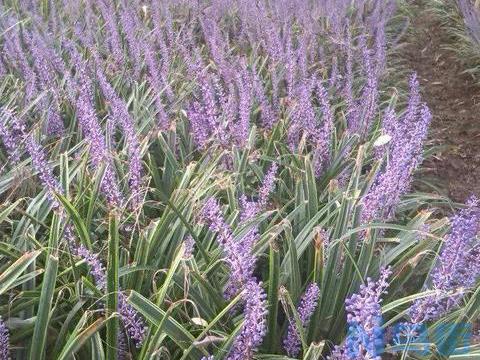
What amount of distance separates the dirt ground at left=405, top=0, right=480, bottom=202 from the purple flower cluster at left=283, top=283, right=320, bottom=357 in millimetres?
2233

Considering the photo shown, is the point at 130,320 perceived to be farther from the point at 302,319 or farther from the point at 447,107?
the point at 447,107

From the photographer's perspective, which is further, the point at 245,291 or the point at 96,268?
the point at 96,268

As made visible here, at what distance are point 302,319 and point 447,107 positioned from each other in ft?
15.3

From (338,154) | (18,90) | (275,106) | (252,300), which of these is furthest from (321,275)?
(18,90)

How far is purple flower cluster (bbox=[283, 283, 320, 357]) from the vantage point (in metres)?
1.89

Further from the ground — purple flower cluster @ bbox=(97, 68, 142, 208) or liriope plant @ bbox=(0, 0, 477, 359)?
purple flower cluster @ bbox=(97, 68, 142, 208)

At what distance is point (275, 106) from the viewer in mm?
3865

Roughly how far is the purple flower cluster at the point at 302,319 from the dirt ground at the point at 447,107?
2.23 meters

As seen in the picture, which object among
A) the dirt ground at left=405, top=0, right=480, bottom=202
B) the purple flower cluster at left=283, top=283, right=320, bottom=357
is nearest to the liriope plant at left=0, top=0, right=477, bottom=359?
the purple flower cluster at left=283, top=283, right=320, bottom=357

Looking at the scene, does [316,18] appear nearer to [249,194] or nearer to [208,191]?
[249,194]

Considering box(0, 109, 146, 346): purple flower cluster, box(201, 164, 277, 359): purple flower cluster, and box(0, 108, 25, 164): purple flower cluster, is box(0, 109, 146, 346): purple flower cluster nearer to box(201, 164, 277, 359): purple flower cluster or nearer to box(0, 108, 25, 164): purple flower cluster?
box(0, 108, 25, 164): purple flower cluster

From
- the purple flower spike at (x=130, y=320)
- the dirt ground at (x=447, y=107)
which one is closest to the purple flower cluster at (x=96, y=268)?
the purple flower spike at (x=130, y=320)

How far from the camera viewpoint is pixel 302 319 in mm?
1940

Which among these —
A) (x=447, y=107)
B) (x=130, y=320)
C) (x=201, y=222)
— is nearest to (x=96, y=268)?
(x=130, y=320)
